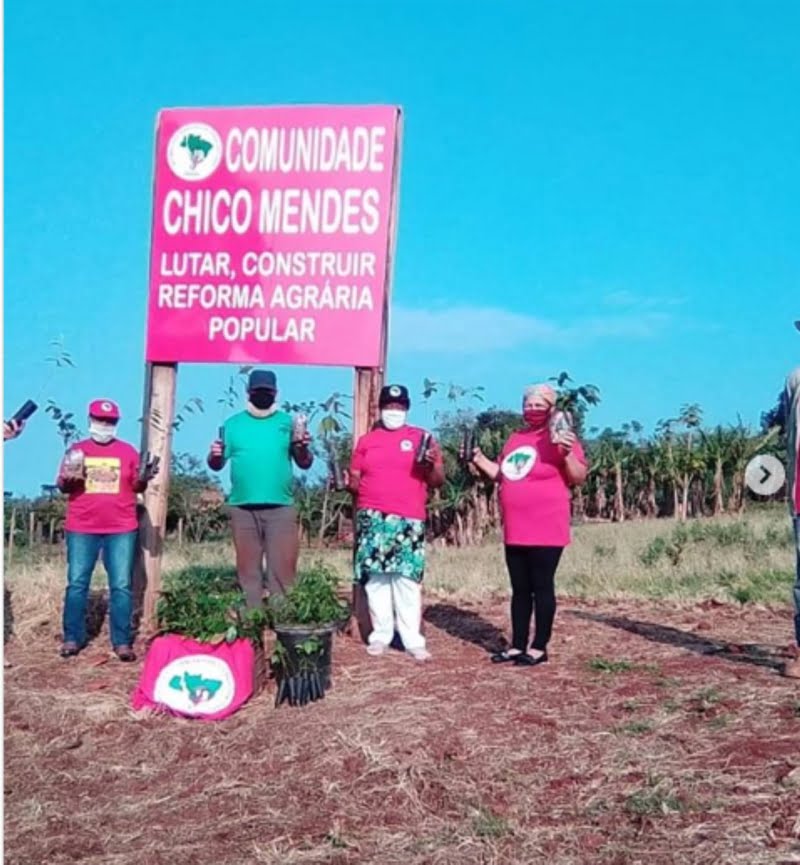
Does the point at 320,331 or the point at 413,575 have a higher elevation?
the point at 320,331

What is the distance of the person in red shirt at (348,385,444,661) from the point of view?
22.1ft

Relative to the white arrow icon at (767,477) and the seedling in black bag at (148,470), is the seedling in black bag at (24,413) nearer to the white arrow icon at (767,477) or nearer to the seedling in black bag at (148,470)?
the seedling in black bag at (148,470)

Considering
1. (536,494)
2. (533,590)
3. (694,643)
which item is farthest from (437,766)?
(694,643)

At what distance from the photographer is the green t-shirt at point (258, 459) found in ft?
22.9

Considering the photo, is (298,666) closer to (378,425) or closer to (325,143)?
(378,425)

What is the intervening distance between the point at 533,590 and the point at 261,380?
216cm

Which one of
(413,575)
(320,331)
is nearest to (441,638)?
(413,575)

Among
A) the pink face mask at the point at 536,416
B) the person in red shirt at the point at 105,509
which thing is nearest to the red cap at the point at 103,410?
the person in red shirt at the point at 105,509

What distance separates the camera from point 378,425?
7082mm

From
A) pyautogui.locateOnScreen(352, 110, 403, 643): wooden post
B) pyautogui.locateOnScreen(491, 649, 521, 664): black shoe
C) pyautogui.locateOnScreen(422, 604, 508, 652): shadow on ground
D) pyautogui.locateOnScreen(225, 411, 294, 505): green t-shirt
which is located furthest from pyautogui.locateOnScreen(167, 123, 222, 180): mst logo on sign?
pyautogui.locateOnScreen(491, 649, 521, 664): black shoe

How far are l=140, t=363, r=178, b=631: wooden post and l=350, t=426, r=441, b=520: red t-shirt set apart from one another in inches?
65.1

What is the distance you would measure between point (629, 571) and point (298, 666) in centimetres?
595

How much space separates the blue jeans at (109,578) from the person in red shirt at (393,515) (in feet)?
5.02

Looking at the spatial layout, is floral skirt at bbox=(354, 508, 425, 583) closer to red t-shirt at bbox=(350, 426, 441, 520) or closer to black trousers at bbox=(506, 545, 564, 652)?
red t-shirt at bbox=(350, 426, 441, 520)
